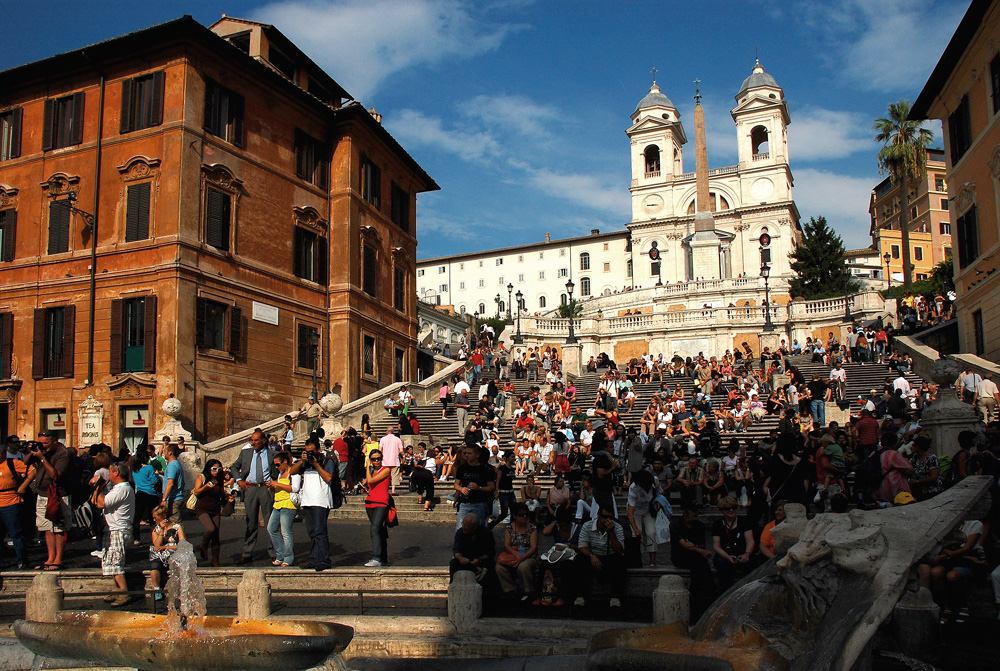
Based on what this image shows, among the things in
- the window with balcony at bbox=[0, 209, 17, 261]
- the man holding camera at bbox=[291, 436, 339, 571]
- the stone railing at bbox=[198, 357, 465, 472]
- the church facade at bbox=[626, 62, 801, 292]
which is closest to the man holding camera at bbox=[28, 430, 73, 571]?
the man holding camera at bbox=[291, 436, 339, 571]

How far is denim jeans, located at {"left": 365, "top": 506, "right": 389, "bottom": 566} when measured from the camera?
1087cm

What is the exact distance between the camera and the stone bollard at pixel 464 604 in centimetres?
880

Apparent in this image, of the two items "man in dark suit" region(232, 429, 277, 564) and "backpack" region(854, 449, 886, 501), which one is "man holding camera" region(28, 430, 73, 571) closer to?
"man in dark suit" region(232, 429, 277, 564)

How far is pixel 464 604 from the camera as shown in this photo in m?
8.82

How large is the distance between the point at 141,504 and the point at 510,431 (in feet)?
37.7

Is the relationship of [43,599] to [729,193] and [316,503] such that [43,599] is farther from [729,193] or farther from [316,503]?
[729,193]

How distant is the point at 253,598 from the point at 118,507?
10.6 feet

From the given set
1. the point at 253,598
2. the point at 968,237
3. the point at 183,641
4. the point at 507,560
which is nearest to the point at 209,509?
the point at 253,598

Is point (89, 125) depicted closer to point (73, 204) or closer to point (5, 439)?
point (73, 204)

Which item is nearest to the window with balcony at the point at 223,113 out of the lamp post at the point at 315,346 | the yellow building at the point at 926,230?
the lamp post at the point at 315,346

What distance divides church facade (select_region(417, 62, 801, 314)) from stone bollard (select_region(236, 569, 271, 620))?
226 feet

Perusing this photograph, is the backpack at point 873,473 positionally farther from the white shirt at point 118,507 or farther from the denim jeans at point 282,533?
the white shirt at point 118,507

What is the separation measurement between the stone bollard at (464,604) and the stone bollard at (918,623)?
4.08 metres

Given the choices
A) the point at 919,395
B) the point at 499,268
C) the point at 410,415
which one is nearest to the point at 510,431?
the point at 410,415
